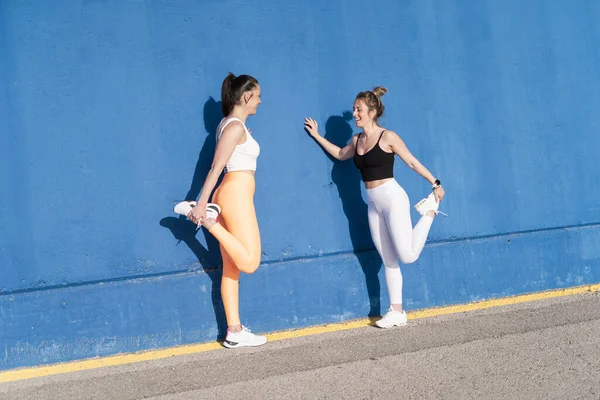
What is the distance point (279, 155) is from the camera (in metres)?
5.55

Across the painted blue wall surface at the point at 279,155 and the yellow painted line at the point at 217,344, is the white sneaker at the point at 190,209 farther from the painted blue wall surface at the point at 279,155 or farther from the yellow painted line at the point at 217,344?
the yellow painted line at the point at 217,344

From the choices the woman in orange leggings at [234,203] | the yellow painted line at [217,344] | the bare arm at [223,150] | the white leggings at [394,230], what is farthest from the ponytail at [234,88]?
the yellow painted line at [217,344]

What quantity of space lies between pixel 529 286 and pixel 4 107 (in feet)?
15.2

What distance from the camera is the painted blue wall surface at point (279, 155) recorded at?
488cm

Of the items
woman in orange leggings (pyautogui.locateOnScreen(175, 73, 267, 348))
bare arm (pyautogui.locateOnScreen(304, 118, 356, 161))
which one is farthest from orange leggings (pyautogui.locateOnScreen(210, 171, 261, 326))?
bare arm (pyautogui.locateOnScreen(304, 118, 356, 161))

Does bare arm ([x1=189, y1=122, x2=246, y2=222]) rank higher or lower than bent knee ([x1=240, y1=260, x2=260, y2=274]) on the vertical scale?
higher

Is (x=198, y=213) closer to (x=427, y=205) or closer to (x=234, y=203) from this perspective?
(x=234, y=203)

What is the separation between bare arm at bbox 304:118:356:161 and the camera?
18.3 feet

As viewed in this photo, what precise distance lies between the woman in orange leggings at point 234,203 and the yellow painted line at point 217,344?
11.6 inches

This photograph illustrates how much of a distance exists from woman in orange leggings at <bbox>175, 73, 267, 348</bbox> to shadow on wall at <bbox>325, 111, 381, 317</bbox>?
946 mm

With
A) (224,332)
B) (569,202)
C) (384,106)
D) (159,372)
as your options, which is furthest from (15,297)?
(569,202)

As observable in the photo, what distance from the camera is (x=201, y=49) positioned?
5383 mm

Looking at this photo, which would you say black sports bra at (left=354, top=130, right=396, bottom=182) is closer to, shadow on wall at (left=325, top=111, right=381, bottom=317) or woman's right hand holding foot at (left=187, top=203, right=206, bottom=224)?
shadow on wall at (left=325, top=111, right=381, bottom=317)

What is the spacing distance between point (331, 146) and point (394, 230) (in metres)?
0.91
